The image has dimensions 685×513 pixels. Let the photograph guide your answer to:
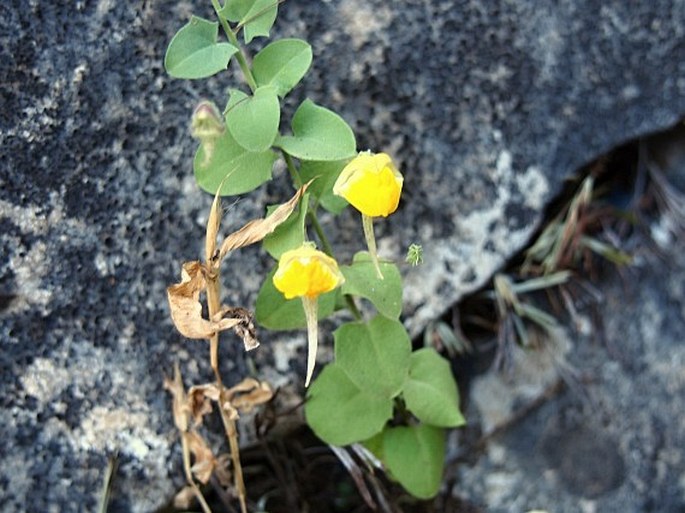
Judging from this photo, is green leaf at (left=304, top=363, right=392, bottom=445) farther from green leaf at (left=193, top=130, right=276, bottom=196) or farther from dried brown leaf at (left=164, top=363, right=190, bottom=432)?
green leaf at (left=193, top=130, right=276, bottom=196)

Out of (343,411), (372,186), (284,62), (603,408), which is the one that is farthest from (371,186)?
(603,408)

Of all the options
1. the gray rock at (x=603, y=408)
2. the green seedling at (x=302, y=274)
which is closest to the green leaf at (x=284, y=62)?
the green seedling at (x=302, y=274)

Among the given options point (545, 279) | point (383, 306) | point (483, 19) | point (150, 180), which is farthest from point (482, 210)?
point (150, 180)

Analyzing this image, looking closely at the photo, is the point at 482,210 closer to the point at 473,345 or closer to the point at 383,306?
the point at 473,345

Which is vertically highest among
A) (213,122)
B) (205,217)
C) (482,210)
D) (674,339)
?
(213,122)

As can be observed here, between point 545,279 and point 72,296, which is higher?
point 72,296

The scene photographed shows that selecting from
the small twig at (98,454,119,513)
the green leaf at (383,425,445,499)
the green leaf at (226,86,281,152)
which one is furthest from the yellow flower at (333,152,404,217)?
the small twig at (98,454,119,513)

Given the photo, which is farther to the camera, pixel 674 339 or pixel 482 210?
pixel 674 339
